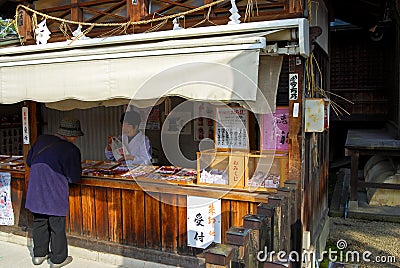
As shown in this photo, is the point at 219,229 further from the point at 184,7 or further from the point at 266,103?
the point at 184,7

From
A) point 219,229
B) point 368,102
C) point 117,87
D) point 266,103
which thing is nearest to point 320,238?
point 219,229

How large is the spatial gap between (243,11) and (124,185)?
3.13m

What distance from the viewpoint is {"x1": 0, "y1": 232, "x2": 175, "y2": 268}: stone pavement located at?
6180 millimetres

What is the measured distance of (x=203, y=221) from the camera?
5547 mm

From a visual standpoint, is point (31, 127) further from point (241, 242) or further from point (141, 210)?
point (241, 242)

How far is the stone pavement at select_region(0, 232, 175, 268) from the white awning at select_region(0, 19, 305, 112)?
8.68 ft

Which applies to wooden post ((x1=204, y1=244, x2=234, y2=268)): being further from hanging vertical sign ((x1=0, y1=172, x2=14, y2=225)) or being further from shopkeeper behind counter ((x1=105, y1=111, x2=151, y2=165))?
hanging vertical sign ((x1=0, y1=172, x2=14, y2=225))

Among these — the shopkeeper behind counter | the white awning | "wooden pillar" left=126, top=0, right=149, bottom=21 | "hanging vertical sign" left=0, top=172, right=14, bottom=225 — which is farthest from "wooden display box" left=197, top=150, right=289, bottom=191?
"hanging vertical sign" left=0, top=172, right=14, bottom=225

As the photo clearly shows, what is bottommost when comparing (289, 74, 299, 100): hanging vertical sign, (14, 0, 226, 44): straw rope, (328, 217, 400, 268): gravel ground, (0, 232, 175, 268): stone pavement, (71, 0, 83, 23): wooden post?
(328, 217, 400, 268): gravel ground

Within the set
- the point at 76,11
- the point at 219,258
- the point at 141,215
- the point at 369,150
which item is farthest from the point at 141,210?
the point at 369,150

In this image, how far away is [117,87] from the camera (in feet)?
16.4

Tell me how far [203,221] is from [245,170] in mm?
949

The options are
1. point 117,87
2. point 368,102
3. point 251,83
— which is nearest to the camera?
point 251,83

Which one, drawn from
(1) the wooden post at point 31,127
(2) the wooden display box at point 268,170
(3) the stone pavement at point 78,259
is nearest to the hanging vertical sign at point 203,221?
(2) the wooden display box at point 268,170
